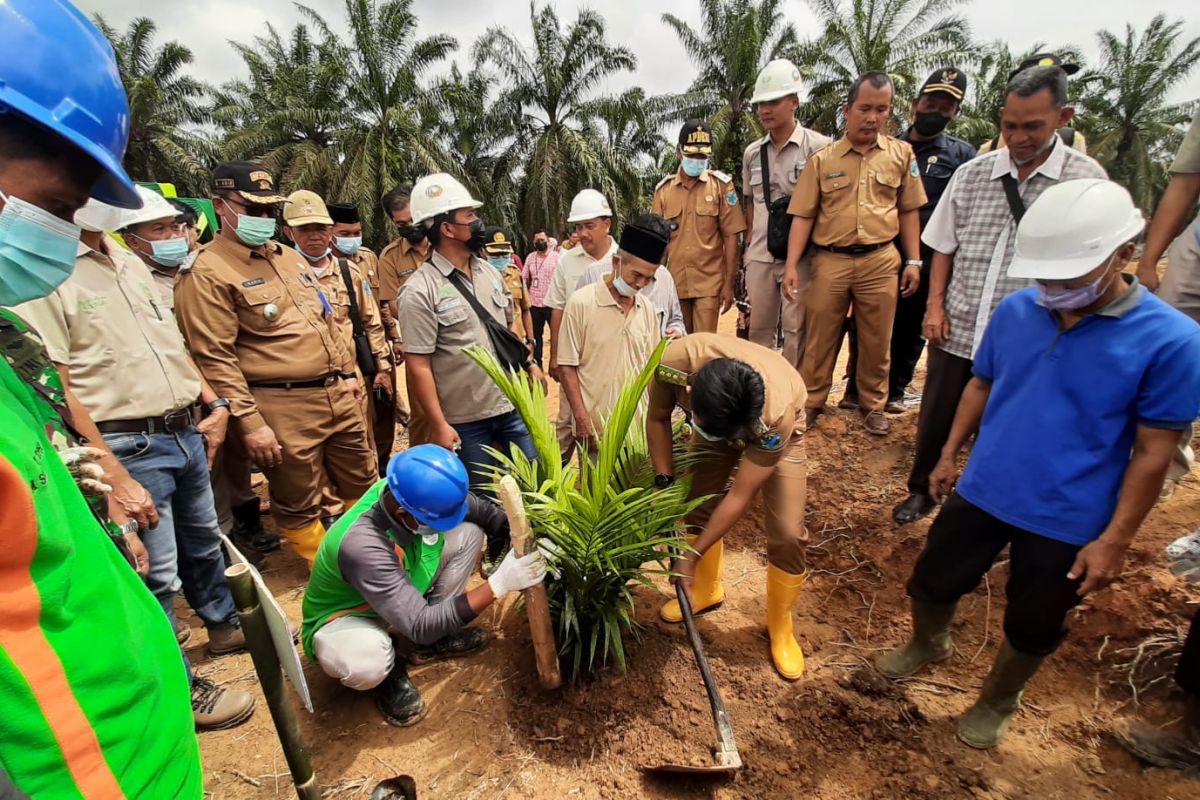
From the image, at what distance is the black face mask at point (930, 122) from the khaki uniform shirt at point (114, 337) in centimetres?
Answer: 469

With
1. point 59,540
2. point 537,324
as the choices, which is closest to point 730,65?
point 537,324

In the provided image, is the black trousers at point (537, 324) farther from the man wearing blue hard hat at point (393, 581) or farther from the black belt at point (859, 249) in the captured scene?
the man wearing blue hard hat at point (393, 581)

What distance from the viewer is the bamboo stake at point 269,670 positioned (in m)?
1.50

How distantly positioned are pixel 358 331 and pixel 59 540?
3.46 meters

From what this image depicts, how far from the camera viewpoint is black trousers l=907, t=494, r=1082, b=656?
199 centimetres

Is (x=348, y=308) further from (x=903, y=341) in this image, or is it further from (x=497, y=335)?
(x=903, y=341)

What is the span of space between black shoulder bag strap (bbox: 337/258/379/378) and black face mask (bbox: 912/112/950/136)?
4183mm

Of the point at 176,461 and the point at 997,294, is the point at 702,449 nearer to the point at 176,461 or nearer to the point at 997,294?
the point at 997,294

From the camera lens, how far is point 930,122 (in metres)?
4.07

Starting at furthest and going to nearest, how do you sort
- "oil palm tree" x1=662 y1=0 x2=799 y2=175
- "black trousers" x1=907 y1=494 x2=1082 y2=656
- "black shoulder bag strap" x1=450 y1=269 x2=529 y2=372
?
"oil palm tree" x1=662 y1=0 x2=799 y2=175 < "black shoulder bag strap" x1=450 y1=269 x2=529 y2=372 < "black trousers" x1=907 y1=494 x2=1082 y2=656

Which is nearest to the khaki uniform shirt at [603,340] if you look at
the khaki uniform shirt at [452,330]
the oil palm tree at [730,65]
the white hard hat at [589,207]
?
the khaki uniform shirt at [452,330]

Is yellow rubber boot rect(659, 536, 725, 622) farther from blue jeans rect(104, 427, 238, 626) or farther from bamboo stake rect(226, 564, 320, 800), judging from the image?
blue jeans rect(104, 427, 238, 626)

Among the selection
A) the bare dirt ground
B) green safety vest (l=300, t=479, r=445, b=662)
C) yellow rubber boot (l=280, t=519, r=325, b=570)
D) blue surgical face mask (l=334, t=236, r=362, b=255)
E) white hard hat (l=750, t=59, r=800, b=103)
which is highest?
white hard hat (l=750, t=59, r=800, b=103)

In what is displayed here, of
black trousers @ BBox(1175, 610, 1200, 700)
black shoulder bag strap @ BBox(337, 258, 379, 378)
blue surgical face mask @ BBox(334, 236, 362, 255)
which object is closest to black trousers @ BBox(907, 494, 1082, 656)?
black trousers @ BBox(1175, 610, 1200, 700)
